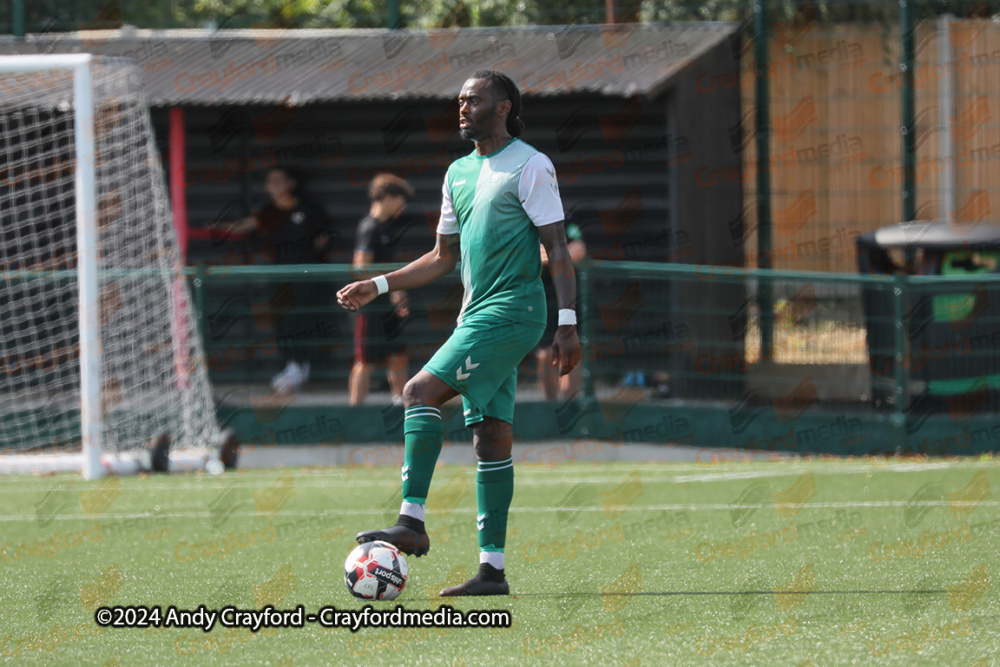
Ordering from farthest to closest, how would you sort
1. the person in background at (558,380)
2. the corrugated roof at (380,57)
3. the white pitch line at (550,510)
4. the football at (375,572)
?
the corrugated roof at (380,57), the person in background at (558,380), the white pitch line at (550,510), the football at (375,572)

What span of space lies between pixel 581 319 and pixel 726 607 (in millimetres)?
6009

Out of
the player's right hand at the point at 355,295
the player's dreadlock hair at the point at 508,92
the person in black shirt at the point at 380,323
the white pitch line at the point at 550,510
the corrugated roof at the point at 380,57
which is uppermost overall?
the corrugated roof at the point at 380,57

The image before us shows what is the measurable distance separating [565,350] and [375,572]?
1.09 metres

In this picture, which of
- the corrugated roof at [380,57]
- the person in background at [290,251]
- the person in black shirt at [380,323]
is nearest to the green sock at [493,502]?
the person in black shirt at [380,323]

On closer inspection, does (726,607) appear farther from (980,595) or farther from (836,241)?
(836,241)

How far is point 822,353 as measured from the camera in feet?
36.8

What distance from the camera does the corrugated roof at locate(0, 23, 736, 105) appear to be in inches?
506

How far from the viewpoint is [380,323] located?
11.6m

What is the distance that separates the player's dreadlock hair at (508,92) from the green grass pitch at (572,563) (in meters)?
1.86

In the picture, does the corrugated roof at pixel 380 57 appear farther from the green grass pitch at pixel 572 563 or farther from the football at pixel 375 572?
the football at pixel 375 572

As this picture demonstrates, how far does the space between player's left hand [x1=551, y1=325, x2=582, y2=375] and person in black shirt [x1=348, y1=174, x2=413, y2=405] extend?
610 centimetres

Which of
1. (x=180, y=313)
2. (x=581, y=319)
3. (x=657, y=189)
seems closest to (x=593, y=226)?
(x=657, y=189)

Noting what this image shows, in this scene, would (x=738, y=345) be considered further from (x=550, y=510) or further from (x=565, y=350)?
(x=565, y=350)

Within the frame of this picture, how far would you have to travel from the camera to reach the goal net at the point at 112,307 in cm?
971
